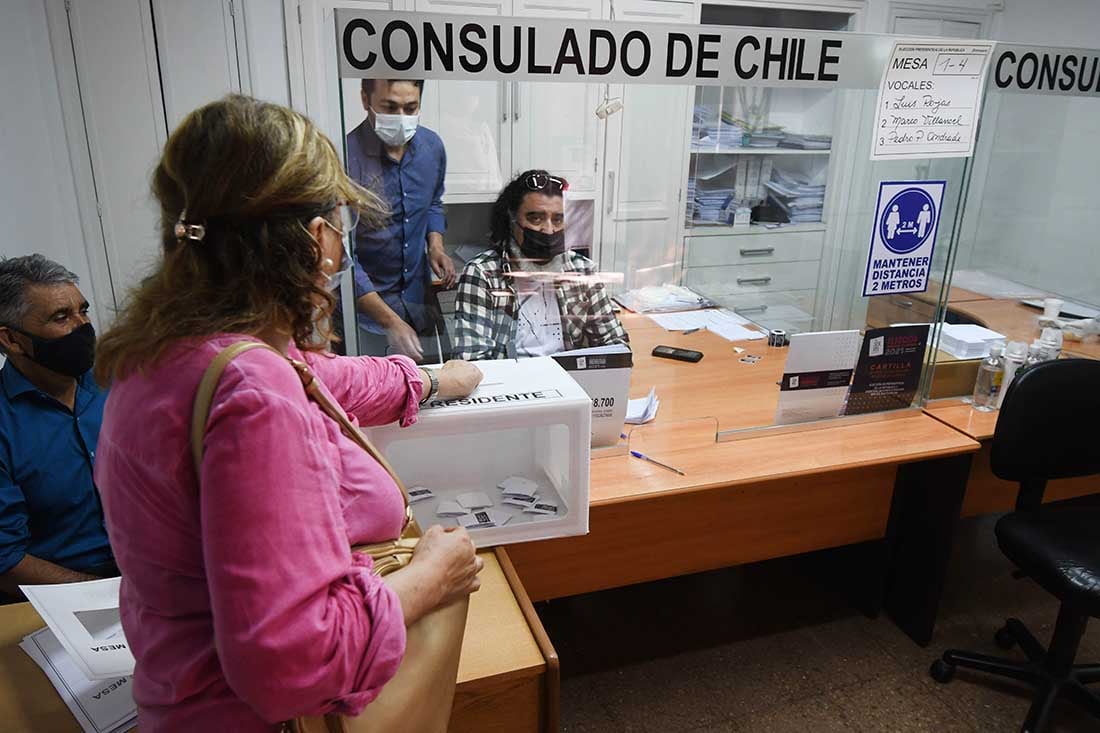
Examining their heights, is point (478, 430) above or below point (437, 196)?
below

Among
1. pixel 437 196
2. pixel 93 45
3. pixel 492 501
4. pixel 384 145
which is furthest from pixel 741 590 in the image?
pixel 93 45

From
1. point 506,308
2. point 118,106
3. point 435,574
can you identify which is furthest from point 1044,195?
point 118,106

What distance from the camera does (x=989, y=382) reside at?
2117mm

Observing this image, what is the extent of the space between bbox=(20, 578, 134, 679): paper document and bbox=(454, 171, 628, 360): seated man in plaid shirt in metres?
0.85

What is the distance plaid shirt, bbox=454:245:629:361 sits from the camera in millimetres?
1812

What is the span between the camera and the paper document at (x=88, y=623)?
113cm

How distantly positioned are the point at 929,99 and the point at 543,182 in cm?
99

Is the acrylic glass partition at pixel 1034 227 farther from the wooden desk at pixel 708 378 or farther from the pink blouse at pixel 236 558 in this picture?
the pink blouse at pixel 236 558

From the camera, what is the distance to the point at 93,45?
2.85 m

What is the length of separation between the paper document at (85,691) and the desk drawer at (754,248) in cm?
197

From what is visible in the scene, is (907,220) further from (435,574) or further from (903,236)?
(435,574)

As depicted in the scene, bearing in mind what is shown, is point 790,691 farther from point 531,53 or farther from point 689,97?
point 531,53

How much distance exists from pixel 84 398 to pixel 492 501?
92 cm

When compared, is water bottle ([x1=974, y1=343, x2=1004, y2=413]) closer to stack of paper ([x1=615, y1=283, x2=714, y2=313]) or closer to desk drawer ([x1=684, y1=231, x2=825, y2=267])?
desk drawer ([x1=684, y1=231, x2=825, y2=267])
